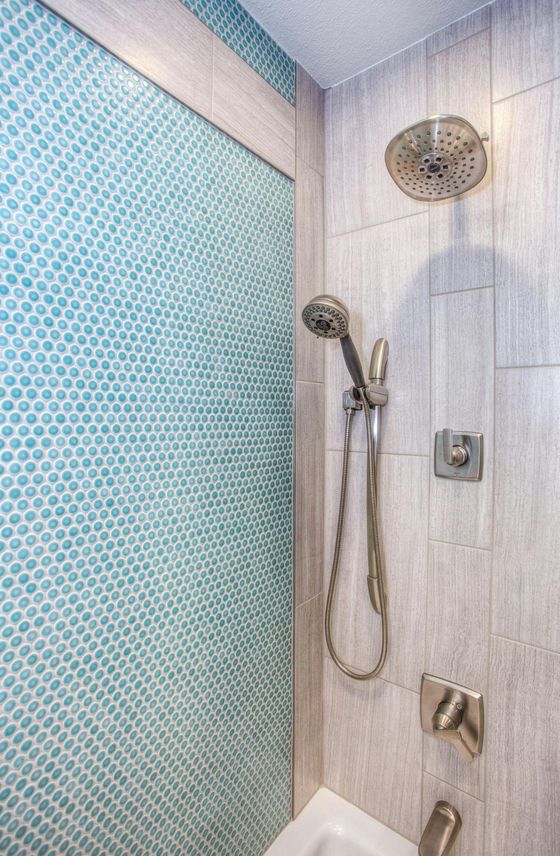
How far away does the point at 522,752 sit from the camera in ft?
2.98

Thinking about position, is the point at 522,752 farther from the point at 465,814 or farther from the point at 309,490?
the point at 309,490

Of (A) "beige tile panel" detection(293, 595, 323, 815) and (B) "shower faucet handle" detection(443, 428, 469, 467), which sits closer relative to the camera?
(B) "shower faucet handle" detection(443, 428, 469, 467)

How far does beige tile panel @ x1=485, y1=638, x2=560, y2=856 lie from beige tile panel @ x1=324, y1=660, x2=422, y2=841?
18 cm

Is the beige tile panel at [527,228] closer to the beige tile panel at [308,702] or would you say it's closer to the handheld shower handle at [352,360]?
the handheld shower handle at [352,360]

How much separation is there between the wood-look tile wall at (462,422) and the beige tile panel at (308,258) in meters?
0.04

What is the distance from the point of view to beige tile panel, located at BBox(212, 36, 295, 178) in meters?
0.90

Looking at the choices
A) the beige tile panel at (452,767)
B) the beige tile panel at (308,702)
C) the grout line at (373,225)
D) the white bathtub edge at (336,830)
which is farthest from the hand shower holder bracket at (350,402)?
the white bathtub edge at (336,830)

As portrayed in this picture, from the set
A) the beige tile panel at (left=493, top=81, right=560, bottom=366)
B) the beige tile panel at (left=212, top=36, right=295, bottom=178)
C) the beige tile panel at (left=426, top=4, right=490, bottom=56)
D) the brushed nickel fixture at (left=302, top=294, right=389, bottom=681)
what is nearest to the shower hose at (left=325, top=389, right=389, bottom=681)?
the brushed nickel fixture at (left=302, top=294, right=389, bottom=681)

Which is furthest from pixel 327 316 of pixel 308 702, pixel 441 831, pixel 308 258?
pixel 441 831

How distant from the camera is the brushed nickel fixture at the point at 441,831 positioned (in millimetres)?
929

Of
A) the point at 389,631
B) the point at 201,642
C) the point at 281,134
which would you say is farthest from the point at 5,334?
the point at 389,631

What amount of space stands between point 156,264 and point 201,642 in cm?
74

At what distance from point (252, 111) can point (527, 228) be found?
0.66m

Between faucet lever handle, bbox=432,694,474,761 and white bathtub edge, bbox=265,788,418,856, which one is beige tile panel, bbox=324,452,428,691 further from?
white bathtub edge, bbox=265,788,418,856
